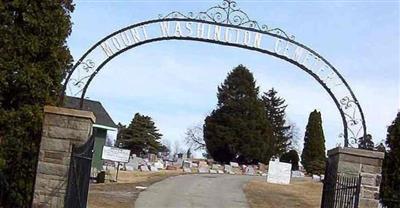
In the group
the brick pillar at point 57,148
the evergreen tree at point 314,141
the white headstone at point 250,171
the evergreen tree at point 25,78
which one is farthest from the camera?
the evergreen tree at point 314,141

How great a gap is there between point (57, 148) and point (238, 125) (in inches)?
1764

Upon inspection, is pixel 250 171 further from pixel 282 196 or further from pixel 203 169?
pixel 282 196

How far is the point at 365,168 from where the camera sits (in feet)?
27.5

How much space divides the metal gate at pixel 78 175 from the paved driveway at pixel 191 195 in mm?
9127

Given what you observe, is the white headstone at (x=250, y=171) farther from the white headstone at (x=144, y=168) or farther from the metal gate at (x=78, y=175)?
the metal gate at (x=78, y=175)

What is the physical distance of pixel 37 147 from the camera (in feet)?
30.5

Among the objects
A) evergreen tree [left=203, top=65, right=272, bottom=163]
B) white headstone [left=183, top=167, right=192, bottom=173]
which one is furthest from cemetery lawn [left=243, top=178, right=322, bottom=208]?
evergreen tree [left=203, top=65, right=272, bottom=163]

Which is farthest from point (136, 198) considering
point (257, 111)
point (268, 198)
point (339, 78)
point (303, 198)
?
point (257, 111)

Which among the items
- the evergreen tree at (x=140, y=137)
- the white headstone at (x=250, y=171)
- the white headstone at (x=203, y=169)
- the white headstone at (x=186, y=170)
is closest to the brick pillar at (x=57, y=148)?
the white headstone at (x=186, y=170)

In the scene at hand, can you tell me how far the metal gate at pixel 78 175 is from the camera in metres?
7.71

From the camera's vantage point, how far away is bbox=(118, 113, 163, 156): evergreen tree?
57.7 m

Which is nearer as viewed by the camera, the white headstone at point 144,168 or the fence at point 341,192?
the fence at point 341,192

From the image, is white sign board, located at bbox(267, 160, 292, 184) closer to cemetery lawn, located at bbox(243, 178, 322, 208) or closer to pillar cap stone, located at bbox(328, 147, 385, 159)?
cemetery lawn, located at bbox(243, 178, 322, 208)

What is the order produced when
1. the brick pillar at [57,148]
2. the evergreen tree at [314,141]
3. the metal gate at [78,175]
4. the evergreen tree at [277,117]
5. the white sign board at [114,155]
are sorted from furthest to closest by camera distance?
the evergreen tree at [277,117], the evergreen tree at [314,141], the white sign board at [114,155], the brick pillar at [57,148], the metal gate at [78,175]
